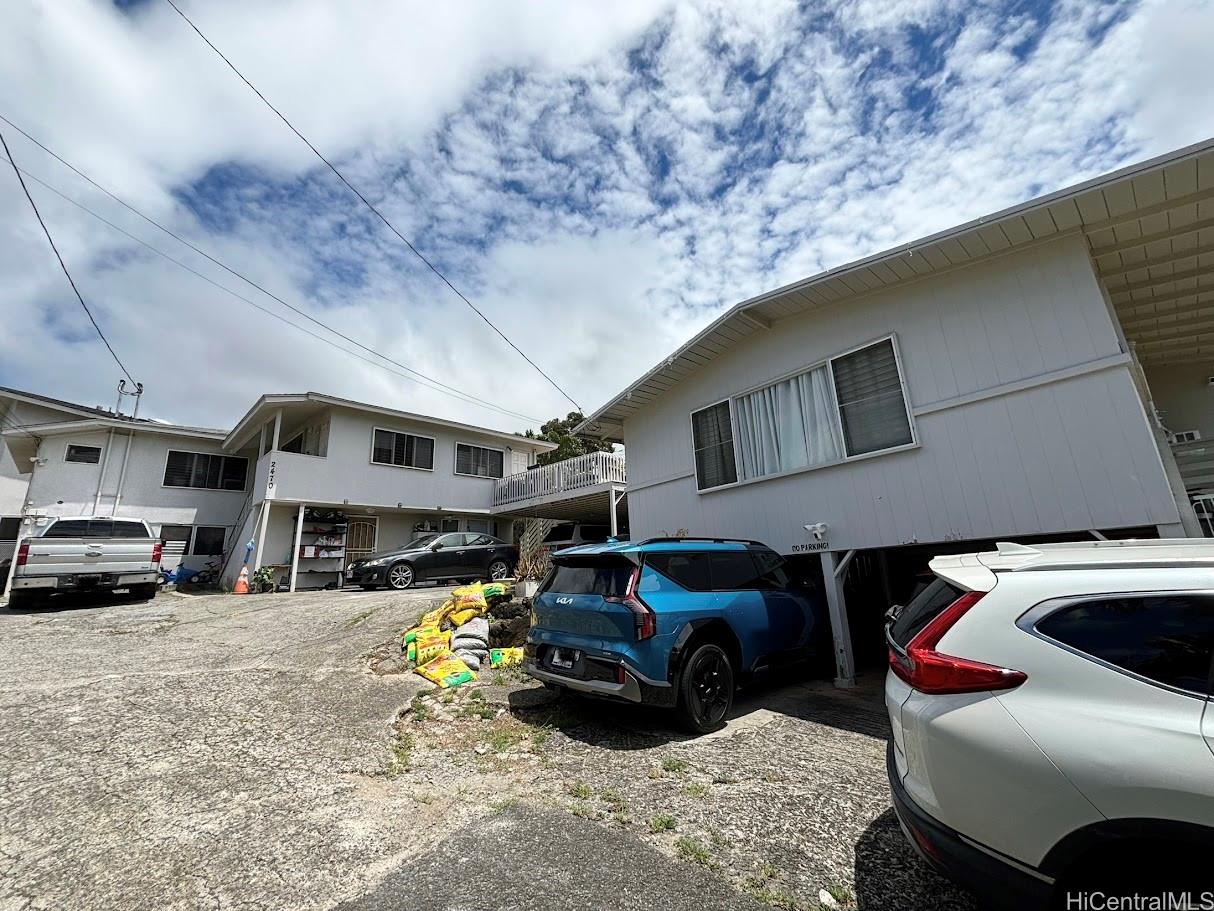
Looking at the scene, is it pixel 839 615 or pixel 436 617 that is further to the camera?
pixel 436 617

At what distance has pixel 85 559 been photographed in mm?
10664

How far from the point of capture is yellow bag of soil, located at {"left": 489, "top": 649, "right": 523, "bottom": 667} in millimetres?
7059

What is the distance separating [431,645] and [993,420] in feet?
24.5

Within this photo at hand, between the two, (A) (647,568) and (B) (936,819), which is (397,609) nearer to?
(A) (647,568)

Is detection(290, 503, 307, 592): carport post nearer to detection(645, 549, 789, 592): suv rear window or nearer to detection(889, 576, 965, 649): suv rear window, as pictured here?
detection(645, 549, 789, 592): suv rear window

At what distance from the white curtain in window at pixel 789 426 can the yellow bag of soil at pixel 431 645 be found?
203 inches

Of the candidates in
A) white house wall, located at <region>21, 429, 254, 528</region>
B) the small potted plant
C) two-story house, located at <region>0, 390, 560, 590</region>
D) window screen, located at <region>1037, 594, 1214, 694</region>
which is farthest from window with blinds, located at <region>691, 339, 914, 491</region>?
white house wall, located at <region>21, 429, 254, 528</region>

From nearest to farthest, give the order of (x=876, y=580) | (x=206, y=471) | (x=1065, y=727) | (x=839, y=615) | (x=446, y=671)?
(x=1065, y=727) → (x=446, y=671) → (x=839, y=615) → (x=876, y=580) → (x=206, y=471)

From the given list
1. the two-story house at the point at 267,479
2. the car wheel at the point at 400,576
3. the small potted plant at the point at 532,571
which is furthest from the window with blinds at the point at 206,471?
the small potted plant at the point at 532,571

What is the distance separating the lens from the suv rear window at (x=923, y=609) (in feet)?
7.97

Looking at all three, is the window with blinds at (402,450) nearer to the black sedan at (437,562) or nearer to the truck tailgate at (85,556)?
the black sedan at (437,562)

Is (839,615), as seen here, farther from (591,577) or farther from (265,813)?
(265,813)

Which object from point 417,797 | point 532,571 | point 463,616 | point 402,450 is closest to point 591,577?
point 417,797

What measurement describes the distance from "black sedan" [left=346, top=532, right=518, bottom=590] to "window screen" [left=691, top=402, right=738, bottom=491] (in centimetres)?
926
